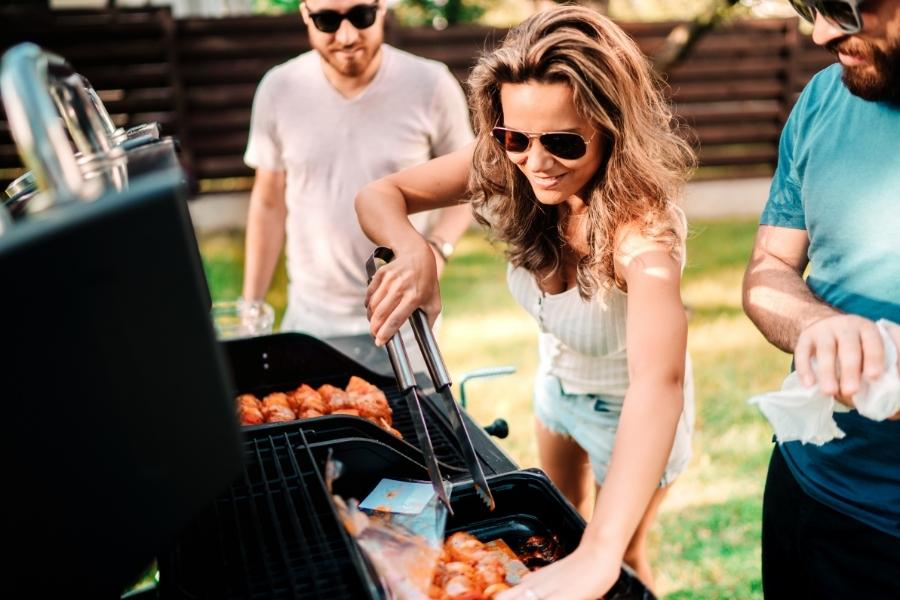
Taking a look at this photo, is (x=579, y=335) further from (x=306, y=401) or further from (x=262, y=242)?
(x=262, y=242)

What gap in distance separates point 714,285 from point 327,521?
6.18 metres

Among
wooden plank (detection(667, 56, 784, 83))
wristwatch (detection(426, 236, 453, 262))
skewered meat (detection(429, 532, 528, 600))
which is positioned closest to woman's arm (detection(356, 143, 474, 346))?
skewered meat (detection(429, 532, 528, 600))

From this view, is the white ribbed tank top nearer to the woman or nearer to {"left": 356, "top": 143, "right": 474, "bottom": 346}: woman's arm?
the woman

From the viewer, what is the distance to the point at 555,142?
1567mm

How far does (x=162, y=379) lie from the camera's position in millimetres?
739

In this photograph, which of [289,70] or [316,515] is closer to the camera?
[316,515]

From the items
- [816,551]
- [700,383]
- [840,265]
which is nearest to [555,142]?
[840,265]

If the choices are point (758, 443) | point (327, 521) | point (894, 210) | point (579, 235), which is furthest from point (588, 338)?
point (758, 443)

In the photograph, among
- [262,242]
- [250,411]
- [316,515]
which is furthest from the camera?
[262,242]

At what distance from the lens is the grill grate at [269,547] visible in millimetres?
1127

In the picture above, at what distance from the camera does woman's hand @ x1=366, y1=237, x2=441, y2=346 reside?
1540mm

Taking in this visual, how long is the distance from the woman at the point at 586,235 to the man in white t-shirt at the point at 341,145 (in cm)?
84

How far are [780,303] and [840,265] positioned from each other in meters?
0.15

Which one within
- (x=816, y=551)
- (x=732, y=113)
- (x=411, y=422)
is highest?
(x=411, y=422)
